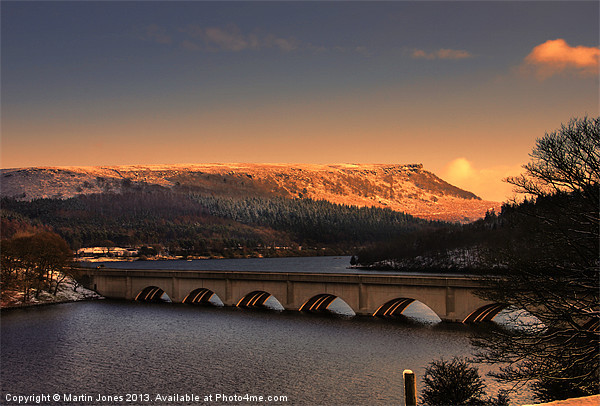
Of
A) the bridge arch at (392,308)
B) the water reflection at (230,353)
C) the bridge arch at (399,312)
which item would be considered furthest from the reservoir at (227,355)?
the bridge arch at (392,308)

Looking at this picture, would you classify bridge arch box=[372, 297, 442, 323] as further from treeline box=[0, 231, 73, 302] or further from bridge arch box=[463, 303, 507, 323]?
treeline box=[0, 231, 73, 302]

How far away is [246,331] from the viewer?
203 feet

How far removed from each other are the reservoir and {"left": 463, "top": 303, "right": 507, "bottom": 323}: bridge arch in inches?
96.6

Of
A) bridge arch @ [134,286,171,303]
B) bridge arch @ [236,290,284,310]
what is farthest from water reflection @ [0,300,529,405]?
bridge arch @ [134,286,171,303]

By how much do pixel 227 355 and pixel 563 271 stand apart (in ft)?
104

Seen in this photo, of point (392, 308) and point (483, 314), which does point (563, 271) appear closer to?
point (483, 314)

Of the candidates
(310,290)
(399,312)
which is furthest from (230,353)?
(399,312)

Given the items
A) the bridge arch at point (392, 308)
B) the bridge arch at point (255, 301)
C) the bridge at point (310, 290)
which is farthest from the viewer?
the bridge arch at point (255, 301)

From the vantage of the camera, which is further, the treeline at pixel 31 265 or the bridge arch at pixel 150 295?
the bridge arch at pixel 150 295

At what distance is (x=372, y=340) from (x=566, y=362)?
98.8 feet

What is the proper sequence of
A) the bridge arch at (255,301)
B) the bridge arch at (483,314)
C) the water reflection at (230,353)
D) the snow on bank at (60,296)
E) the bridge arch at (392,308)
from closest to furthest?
the water reflection at (230,353), the bridge arch at (483,314), the bridge arch at (392,308), the bridge arch at (255,301), the snow on bank at (60,296)

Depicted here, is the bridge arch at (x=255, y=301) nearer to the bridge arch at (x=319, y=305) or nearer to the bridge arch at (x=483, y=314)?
the bridge arch at (x=319, y=305)

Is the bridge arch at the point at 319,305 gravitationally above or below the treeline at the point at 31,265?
below

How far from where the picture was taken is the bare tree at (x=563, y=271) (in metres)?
25.1
